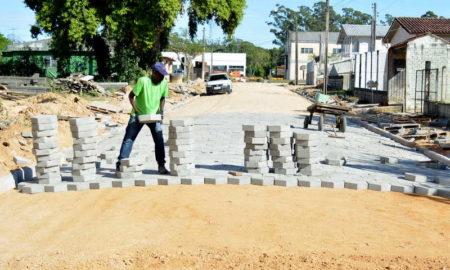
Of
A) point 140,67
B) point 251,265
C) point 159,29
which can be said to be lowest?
point 251,265

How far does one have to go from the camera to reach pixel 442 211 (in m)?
6.89

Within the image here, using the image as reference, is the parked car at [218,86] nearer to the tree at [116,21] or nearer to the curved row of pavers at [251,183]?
the tree at [116,21]

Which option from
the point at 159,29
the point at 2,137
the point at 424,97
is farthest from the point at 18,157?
the point at 159,29

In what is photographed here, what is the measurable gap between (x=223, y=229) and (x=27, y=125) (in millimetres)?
9234

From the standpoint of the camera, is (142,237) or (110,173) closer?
(142,237)

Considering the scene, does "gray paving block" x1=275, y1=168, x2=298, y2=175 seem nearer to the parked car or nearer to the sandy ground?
the sandy ground

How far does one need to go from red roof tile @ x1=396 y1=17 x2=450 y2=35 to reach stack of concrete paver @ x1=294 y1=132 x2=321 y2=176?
103 ft

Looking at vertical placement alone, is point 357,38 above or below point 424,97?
above

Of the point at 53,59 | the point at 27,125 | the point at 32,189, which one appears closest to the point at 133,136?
the point at 32,189

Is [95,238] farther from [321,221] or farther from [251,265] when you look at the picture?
[321,221]

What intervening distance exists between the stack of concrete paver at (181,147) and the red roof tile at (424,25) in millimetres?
32148

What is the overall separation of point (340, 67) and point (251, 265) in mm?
41938

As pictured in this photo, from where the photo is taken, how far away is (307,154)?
28.6 ft

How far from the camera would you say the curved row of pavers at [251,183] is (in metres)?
8.03
